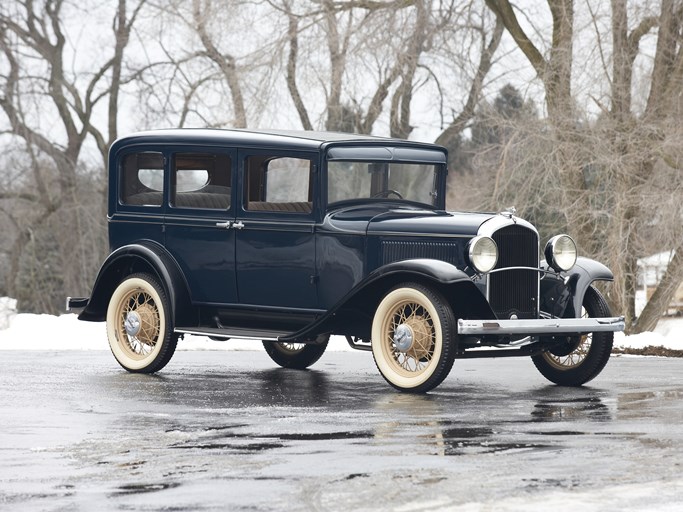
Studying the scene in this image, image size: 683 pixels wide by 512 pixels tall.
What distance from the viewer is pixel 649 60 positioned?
1997 centimetres

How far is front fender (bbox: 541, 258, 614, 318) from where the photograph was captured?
38.6ft

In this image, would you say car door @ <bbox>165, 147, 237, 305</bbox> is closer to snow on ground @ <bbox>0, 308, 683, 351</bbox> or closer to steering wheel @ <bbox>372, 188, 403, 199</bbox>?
steering wheel @ <bbox>372, 188, 403, 199</bbox>

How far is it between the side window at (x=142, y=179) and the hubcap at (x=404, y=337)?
313 centimetres

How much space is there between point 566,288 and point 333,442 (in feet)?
13.9

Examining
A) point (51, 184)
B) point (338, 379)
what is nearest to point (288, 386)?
point (338, 379)

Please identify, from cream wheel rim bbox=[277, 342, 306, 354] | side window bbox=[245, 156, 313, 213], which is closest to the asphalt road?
cream wheel rim bbox=[277, 342, 306, 354]

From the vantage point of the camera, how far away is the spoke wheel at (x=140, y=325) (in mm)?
12594

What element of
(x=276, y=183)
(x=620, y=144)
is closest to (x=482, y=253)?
(x=276, y=183)

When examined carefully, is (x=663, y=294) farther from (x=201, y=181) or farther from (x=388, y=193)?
(x=201, y=181)

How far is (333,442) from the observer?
27.0 feet

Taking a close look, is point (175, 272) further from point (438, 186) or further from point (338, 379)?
point (438, 186)

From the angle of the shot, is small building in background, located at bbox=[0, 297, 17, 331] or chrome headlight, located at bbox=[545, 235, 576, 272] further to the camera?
small building in background, located at bbox=[0, 297, 17, 331]

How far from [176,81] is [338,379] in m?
21.6

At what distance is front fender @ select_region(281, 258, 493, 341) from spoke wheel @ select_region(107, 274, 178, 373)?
4.51 ft
